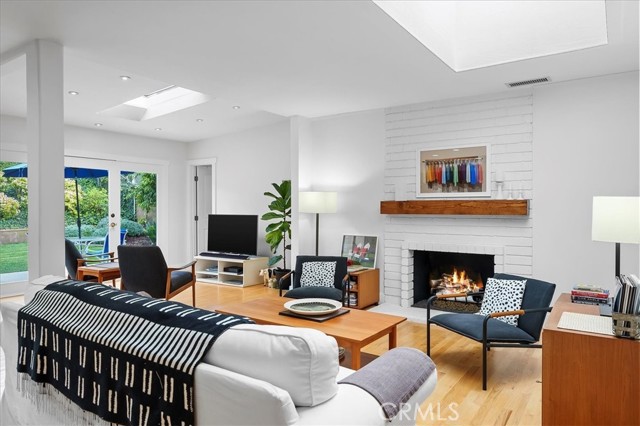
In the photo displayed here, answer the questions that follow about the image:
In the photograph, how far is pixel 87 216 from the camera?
6648mm

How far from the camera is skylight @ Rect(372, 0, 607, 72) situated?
3.13m

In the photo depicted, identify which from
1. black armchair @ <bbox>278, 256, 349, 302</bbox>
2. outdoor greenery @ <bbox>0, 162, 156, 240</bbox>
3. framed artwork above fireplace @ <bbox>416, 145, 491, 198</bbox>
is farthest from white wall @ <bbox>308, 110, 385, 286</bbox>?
outdoor greenery @ <bbox>0, 162, 156, 240</bbox>

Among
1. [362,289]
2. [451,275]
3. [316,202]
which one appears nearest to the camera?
[362,289]

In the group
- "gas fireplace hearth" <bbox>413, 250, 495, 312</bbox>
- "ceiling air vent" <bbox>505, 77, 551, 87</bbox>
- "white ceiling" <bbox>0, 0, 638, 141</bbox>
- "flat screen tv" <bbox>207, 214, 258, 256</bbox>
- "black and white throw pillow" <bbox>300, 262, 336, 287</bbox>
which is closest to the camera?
"white ceiling" <bbox>0, 0, 638, 141</bbox>

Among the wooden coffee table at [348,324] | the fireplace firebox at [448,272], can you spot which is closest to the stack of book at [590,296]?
the wooden coffee table at [348,324]

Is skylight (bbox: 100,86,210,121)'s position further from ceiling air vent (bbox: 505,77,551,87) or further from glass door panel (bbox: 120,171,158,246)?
ceiling air vent (bbox: 505,77,551,87)

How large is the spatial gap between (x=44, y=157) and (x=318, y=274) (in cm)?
268

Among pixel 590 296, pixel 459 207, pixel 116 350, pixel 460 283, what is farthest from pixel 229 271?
pixel 116 350

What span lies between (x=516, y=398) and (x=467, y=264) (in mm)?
2413

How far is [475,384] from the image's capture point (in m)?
2.81

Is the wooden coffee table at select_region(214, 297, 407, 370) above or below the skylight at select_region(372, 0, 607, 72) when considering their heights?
below

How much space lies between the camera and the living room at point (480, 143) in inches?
143

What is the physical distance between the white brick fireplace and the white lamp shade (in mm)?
1809

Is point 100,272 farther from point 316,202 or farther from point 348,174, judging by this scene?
point 348,174
